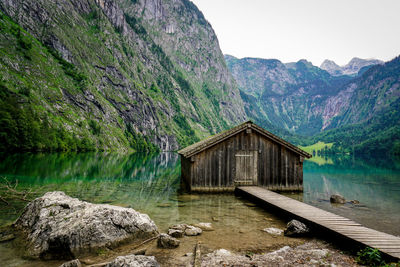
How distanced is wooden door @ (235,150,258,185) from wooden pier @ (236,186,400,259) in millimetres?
3694

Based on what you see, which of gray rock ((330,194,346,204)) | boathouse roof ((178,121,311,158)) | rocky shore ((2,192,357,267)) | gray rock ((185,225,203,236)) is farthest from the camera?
boathouse roof ((178,121,311,158))

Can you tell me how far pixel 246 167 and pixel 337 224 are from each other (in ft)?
35.6

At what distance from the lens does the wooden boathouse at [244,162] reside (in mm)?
20672

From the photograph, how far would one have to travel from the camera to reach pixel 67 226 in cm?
922

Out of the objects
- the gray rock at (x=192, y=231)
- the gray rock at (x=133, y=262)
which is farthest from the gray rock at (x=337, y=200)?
the gray rock at (x=133, y=262)

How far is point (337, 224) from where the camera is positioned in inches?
416

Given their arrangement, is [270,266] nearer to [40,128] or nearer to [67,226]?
[67,226]

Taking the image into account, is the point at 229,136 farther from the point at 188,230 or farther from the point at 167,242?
the point at 167,242

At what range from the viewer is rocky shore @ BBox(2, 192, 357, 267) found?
25.6 feet

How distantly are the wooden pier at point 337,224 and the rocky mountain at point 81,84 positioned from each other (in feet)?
242

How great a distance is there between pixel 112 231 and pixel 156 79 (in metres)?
184

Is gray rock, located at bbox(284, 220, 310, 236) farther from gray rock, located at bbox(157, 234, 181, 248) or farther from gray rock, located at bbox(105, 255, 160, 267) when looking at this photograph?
gray rock, located at bbox(105, 255, 160, 267)

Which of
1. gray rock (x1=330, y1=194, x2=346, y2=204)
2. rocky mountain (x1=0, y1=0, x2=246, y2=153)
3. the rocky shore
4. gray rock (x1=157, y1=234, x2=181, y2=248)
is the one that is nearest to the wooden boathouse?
gray rock (x1=330, y1=194, x2=346, y2=204)

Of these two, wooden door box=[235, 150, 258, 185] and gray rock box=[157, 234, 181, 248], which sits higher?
wooden door box=[235, 150, 258, 185]
